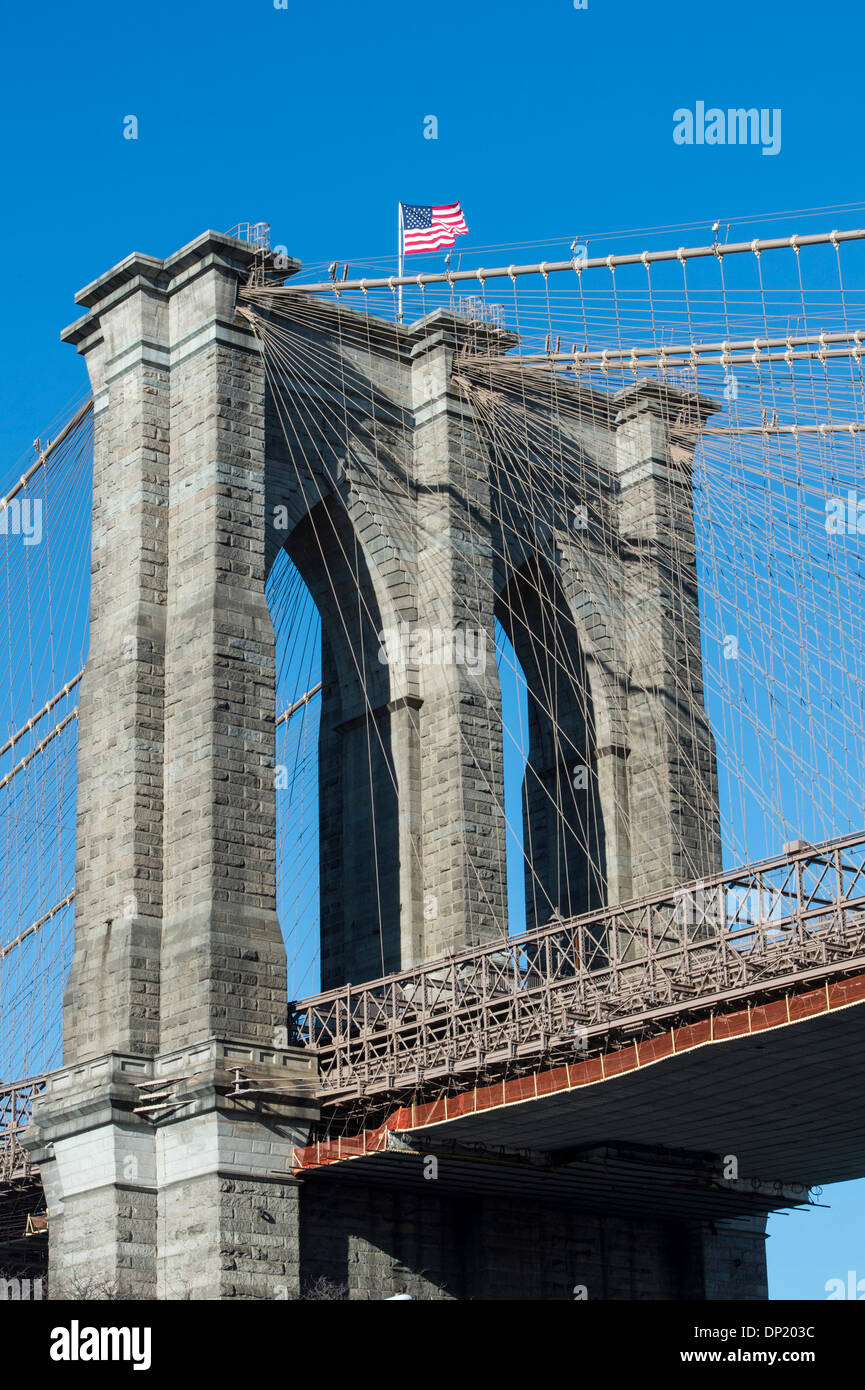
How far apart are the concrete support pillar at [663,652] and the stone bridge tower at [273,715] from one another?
10cm

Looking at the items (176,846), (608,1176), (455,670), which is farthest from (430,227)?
(608,1176)

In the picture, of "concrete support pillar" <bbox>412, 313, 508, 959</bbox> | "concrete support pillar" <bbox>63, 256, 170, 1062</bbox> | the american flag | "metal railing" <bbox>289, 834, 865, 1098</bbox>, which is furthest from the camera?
the american flag

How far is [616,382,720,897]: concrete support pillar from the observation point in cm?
5712

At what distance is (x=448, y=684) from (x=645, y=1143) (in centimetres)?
1239

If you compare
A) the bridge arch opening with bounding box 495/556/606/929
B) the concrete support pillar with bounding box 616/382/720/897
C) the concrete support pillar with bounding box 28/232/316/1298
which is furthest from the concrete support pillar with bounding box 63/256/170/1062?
the concrete support pillar with bounding box 616/382/720/897

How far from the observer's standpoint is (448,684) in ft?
171

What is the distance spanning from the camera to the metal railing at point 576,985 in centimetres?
3750

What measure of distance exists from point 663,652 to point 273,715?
14806 millimetres

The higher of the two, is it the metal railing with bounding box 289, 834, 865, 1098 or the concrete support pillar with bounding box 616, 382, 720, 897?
the concrete support pillar with bounding box 616, 382, 720, 897

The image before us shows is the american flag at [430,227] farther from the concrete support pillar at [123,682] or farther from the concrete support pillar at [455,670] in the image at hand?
the concrete support pillar at [123,682]

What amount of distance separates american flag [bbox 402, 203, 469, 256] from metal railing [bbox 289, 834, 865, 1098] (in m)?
19.4

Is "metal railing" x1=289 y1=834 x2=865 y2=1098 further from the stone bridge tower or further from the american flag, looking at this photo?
the american flag

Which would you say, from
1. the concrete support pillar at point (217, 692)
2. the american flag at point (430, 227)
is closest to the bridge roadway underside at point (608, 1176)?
the concrete support pillar at point (217, 692)

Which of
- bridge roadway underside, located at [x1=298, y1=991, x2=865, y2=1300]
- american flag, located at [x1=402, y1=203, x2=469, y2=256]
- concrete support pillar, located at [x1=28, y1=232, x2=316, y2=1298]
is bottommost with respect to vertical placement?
bridge roadway underside, located at [x1=298, y1=991, x2=865, y2=1300]
